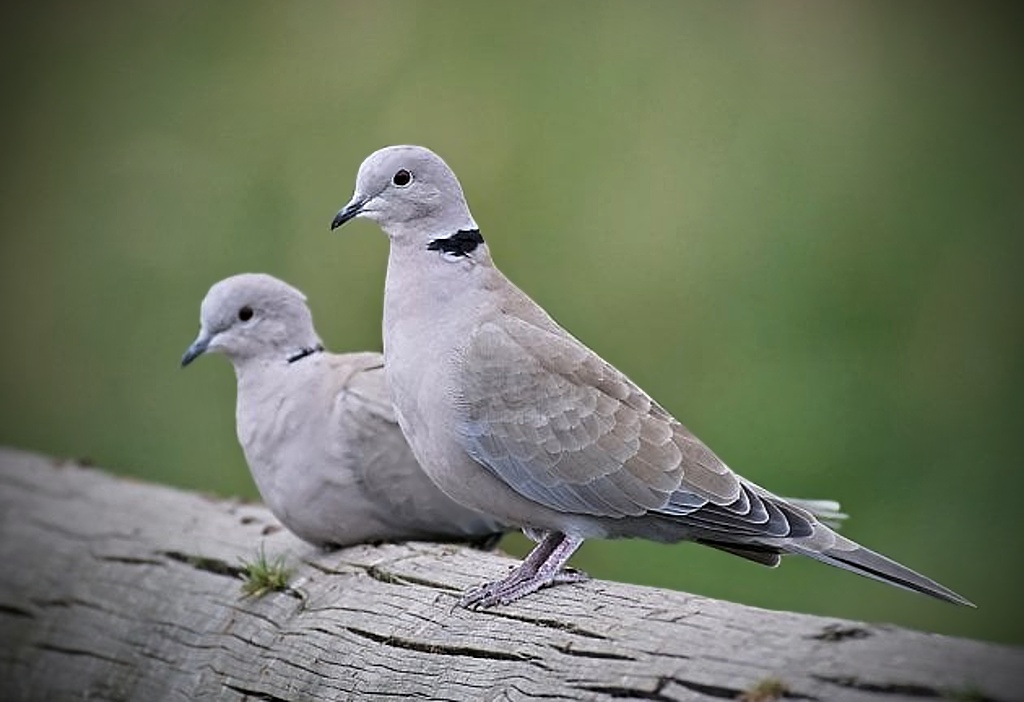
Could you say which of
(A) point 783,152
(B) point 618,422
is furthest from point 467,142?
(B) point 618,422

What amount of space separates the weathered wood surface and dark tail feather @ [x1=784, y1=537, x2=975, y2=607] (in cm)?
28

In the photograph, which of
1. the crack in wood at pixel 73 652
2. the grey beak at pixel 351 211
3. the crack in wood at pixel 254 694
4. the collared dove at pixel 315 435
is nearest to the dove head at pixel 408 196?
the grey beak at pixel 351 211

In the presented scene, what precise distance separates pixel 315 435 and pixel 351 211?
0.51m

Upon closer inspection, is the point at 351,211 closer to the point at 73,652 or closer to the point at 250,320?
the point at 250,320

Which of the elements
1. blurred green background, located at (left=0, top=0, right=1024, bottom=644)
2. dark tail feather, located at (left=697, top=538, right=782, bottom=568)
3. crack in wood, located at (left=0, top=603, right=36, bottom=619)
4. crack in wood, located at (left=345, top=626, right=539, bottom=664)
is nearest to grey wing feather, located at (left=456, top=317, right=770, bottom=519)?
dark tail feather, located at (left=697, top=538, right=782, bottom=568)

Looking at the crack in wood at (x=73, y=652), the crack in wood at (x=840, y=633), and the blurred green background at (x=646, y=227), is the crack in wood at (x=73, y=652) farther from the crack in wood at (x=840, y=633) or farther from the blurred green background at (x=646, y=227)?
the blurred green background at (x=646, y=227)

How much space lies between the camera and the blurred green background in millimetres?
4672

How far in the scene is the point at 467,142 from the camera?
553cm

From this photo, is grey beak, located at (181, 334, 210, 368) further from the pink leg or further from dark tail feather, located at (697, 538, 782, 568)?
dark tail feather, located at (697, 538, 782, 568)

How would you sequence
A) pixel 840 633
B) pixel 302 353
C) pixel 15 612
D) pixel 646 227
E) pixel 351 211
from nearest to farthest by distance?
pixel 840 633, pixel 351 211, pixel 302 353, pixel 15 612, pixel 646 227

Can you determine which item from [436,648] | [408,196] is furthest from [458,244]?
[436,648]

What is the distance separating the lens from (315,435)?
3100 millimetres

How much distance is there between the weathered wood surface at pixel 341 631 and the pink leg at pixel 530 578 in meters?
0.04

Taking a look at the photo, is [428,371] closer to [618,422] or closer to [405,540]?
[618,422]
